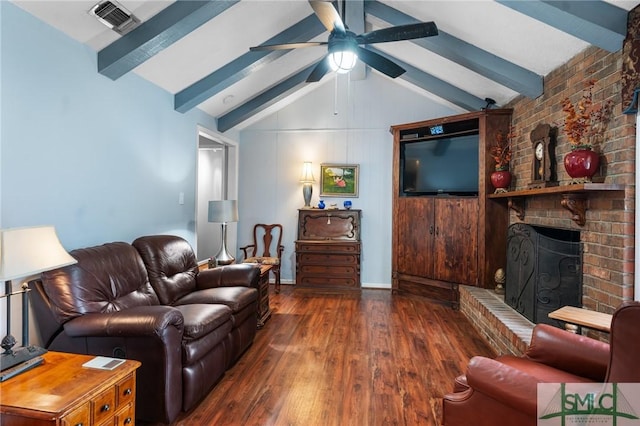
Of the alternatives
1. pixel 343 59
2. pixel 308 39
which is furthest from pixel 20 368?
pixel 308 39

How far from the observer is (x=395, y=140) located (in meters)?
5.13

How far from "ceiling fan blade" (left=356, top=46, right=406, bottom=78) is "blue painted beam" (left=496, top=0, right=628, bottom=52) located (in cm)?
95

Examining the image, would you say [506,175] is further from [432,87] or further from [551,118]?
[432,87]

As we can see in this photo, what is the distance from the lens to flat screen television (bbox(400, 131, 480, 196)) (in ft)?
14.7

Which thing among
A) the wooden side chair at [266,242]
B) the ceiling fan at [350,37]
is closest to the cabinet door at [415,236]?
the wooden side chair at [266,242]

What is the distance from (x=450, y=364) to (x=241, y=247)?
3.86 m

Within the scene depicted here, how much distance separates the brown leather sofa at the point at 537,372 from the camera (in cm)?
114

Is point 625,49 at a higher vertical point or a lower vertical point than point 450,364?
higher

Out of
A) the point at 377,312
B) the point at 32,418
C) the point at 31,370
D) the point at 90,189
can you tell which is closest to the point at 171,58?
the point at 90,189

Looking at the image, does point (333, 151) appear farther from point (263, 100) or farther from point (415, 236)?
point (415, 236)

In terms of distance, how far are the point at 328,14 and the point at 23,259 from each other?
221cm

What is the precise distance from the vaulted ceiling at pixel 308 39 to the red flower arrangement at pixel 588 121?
364 mm

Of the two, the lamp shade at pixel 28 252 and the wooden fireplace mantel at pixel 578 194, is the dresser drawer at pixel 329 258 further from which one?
the lamp shade at pixel 28 252

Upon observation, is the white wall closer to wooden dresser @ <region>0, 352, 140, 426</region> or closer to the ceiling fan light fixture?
the ceiling fan light fixture
